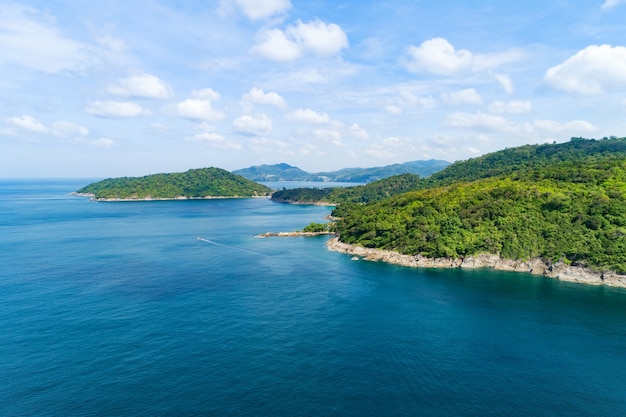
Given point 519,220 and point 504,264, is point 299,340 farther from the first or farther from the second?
point 519,220

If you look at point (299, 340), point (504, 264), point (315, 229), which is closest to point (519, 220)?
point (504, 264)

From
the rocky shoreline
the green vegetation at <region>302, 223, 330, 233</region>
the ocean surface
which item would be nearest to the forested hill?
the rocky shoreline

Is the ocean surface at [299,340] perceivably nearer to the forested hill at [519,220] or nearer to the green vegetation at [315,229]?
the forested hill at [519,220]

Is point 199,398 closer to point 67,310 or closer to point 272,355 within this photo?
point 272,355

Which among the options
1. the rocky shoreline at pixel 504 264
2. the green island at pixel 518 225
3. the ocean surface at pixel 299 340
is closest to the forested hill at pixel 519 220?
the green island at pixel 518 225

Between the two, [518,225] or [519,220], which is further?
[519,220]

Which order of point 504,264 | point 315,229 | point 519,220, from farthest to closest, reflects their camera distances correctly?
1. point 315,229
2. point 519,220
3. point 504,264
